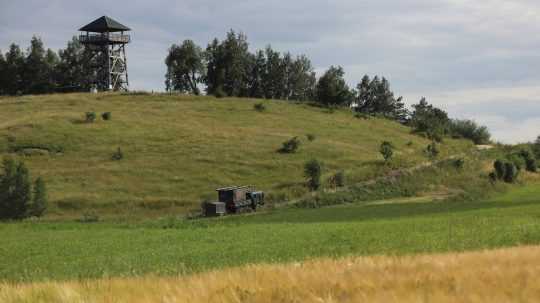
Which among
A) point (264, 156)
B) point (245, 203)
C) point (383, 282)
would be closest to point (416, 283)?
point (383, 282)

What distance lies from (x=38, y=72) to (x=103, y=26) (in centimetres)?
1813

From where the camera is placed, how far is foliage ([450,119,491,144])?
11900 centimetres

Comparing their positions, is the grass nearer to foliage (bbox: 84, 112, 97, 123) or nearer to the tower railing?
foliage (bbox: 84, 112, 97, 123)

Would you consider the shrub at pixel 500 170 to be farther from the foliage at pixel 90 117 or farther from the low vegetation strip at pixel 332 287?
the low vegetation strip at pixel 332 287

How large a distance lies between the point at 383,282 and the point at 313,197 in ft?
166

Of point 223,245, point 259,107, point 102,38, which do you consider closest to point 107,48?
point 102,38

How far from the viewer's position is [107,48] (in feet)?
391

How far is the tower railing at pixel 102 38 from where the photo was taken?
118812 mm

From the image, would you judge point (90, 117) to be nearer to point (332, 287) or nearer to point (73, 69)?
point (73, 69)

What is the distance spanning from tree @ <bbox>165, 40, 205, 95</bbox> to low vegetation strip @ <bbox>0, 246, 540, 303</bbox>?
12100 centimetres

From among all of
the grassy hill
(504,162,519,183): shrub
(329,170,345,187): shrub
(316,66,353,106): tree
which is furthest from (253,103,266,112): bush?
(504,162,519,183): shrub

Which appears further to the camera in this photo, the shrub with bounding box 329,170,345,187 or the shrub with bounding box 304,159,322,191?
the shrub with bounding box 329,170,345,187

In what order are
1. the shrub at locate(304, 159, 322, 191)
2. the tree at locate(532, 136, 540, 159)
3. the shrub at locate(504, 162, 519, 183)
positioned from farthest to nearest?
the tree at locate(532, 136, 540, 159)
the shrub at locate(504, 162, 519, 183)
the shrub at locate(304, 159, 322, 191)

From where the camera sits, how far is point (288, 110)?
10494 centimetres
